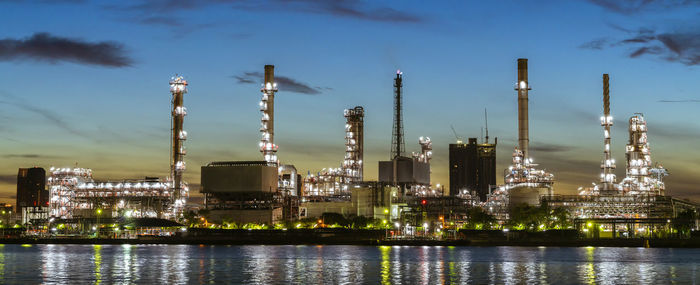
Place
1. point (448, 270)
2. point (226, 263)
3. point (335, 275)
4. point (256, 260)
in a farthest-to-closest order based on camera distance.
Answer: point (256, 260), point (226, 263), point (448, 270), point (335, 275)

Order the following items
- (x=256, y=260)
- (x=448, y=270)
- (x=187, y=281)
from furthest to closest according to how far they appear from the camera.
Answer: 1. (x=256, y=260)
2. (x=448, y=270)
3. (x=187, y=281)

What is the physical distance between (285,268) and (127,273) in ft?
73.4

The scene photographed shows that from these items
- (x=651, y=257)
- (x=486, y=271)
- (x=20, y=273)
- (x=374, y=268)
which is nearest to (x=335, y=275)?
(x=374, y=268)

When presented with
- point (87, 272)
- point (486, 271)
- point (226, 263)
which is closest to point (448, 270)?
point (486, 271)

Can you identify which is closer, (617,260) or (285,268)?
(285,268)

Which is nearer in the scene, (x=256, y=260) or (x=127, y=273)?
(x=127, y=273)

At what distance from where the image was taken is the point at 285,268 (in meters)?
121

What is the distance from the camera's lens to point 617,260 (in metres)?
141

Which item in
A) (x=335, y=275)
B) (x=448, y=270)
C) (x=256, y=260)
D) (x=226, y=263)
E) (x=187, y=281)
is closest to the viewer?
(x=187, y=281)

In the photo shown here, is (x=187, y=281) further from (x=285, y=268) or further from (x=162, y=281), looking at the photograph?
(x=285, y=268)

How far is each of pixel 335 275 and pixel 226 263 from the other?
100 ft

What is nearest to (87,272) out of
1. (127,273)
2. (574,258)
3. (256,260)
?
(127,273)

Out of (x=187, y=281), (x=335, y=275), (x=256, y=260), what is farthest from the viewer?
(x=256, y=260)

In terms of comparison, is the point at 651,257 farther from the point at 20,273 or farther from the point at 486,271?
the point at 20,273
